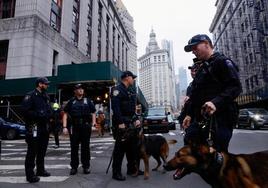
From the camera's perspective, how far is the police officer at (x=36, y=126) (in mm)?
5148

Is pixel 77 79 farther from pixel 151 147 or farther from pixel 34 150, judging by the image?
pixel 151 147

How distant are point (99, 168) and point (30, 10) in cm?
2415

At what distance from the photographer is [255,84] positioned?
39.2 meters

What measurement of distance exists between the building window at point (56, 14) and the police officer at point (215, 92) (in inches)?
1124

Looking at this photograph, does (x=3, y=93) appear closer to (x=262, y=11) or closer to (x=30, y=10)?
(x=30, y=10)

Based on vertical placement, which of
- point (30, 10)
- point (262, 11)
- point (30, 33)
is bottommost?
point (30, 33)

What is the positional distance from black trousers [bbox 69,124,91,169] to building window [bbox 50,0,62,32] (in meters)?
25.9

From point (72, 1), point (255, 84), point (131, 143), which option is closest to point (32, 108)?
point (131, 143)

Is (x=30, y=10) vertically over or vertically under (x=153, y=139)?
over

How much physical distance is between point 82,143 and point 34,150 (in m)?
1.05

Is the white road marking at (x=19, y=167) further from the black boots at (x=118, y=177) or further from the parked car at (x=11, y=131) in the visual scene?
the parked car at (x=11, y=131)

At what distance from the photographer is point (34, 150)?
523 centimetres

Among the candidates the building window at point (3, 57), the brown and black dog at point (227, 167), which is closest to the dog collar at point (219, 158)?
the brown and black dog at point (227, 167)

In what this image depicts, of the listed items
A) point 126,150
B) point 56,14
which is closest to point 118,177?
point 126,150
